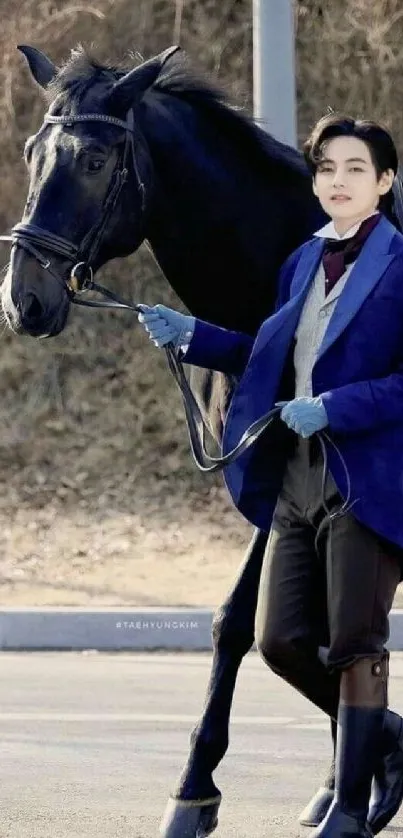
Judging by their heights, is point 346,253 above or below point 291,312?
above

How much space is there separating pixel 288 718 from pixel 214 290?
7.69 feet

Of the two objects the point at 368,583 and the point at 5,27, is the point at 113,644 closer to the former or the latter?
the point at 368,583

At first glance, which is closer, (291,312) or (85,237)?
(291,312)

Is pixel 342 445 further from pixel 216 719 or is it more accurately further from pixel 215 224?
pixel 215 224

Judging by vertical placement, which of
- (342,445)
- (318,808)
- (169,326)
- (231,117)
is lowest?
(318,808)

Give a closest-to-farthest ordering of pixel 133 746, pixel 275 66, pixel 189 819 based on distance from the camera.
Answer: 1. pixel 189 819
2. pixel 133 746
3. pixel 275 66

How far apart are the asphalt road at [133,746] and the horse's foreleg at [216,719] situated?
92 millimetres

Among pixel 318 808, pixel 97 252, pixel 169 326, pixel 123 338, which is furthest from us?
pixel 123 338

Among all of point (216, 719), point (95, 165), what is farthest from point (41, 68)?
point (216, 719)

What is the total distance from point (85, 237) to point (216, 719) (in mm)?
1269

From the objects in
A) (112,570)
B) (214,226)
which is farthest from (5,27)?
(214,226)

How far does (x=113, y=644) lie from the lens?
30.6 ft

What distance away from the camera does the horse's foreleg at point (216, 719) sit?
468cm

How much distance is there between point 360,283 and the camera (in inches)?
162
